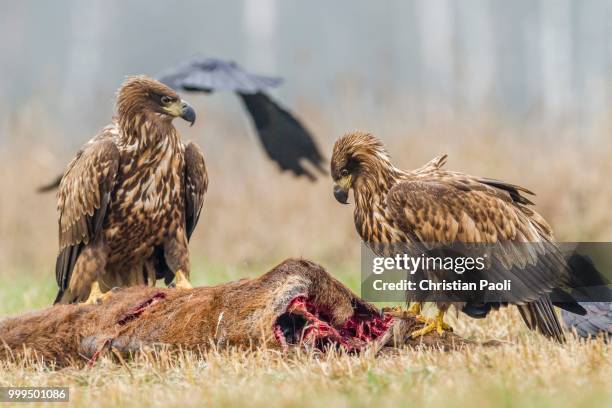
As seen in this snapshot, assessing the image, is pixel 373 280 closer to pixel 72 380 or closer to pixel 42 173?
pixel 72 380

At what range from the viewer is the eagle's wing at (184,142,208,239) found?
265 inches

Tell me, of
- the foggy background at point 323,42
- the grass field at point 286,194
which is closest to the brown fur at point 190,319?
the grass field at point 286,194

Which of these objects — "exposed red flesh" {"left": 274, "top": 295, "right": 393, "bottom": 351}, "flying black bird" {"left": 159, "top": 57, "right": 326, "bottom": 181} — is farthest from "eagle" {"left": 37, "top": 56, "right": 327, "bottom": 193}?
"exposed red flesh" {"left": 274, "top": 295, "right": 393, "bottom": 351}

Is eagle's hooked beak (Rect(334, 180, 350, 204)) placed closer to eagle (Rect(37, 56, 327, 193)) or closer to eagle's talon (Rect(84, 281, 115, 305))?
eagle's talon (Rect(84, 281, 115, 305))

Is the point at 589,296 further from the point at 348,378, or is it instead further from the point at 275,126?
the point at 275,126

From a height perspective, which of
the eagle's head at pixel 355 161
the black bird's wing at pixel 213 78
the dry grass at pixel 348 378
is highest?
the black bird's wing at pixel 213 78

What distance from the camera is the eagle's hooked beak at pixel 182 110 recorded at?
252 inches

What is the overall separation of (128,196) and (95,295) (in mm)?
596

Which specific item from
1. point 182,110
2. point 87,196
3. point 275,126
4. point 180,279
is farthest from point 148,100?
point 275,126

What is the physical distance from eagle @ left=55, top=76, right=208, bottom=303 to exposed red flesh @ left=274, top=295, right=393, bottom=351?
1618 mm

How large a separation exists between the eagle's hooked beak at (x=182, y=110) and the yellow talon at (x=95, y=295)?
106 centimetres

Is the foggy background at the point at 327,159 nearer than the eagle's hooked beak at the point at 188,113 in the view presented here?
No

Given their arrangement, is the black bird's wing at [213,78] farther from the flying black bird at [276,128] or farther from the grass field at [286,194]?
the grass field at [286,194]

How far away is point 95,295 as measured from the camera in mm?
Answer: 6227
